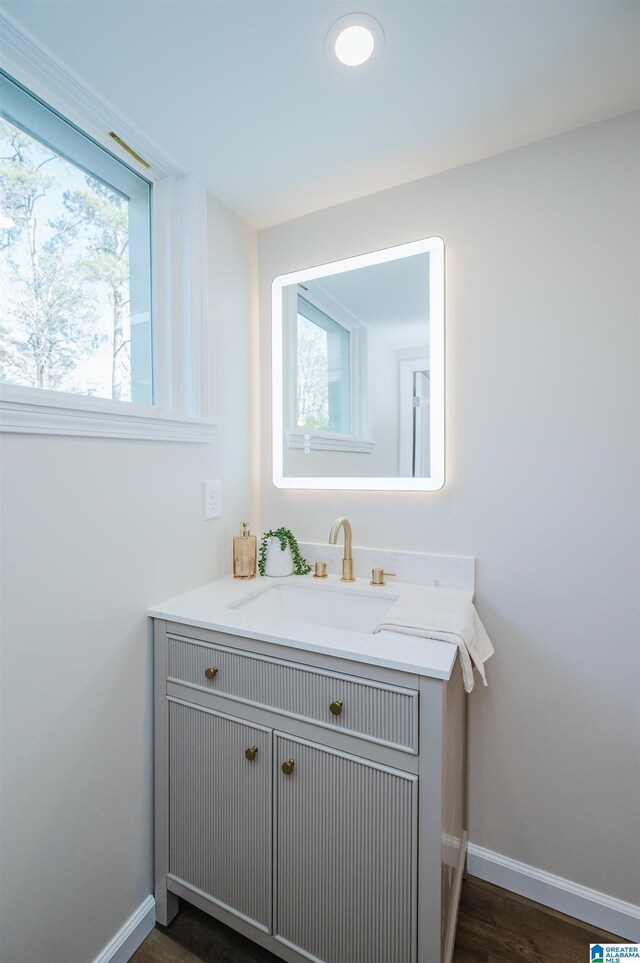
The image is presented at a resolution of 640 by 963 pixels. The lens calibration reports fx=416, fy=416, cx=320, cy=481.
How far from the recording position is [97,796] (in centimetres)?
107

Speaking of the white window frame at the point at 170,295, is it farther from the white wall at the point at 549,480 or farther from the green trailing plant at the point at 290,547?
the white wall at the point at 549,480

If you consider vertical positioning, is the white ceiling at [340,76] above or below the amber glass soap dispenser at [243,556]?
above

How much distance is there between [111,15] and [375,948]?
86.1 inches

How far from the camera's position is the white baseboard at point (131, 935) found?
3.58 feet

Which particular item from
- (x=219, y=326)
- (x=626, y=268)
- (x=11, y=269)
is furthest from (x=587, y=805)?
(x=11, y=269)

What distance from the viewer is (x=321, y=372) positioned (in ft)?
5.33

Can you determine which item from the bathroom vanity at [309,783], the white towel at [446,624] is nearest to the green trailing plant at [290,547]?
the bathroom vanity at [309,783]

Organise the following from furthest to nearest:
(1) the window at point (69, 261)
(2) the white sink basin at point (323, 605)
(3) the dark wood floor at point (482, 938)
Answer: (2) the white sink basin at point (323, 605), (3) the dark wood floor at point (482, 938), (1) the window at point (69, 261)

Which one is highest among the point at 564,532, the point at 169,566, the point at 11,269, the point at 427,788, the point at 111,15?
the point at 111,15

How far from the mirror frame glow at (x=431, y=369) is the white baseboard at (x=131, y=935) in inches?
53.7

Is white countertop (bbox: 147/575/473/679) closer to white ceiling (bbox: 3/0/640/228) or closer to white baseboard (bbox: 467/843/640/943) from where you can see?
white baseboard (bbox: 467/843/640/943)

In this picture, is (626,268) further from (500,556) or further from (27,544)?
(27,544)

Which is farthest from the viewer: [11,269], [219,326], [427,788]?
[219,326]

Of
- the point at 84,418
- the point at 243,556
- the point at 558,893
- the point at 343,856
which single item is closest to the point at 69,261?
the point at 84,418
